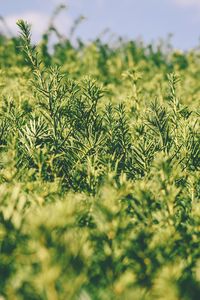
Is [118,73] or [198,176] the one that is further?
[118,73]

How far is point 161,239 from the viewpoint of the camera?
49.3 inches

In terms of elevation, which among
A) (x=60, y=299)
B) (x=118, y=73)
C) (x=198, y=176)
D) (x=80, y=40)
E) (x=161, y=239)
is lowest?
(x=60, y=299)

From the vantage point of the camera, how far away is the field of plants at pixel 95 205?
1028mm

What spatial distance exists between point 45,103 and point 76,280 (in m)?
1.20

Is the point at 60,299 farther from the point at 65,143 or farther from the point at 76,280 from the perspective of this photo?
the point at 65,143

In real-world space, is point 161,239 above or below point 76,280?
above

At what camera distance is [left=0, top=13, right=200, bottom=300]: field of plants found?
1028mm

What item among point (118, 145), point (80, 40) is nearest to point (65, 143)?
point (118, 145)

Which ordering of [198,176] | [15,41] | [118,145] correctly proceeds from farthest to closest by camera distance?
[15,41] → [118,145] → [198,176]

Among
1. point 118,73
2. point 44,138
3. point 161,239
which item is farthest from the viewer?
point 118,73

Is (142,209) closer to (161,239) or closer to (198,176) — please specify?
(161,239)

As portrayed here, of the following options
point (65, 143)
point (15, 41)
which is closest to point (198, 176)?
point (65, 143)

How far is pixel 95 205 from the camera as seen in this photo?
126cm

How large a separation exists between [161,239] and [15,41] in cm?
480
